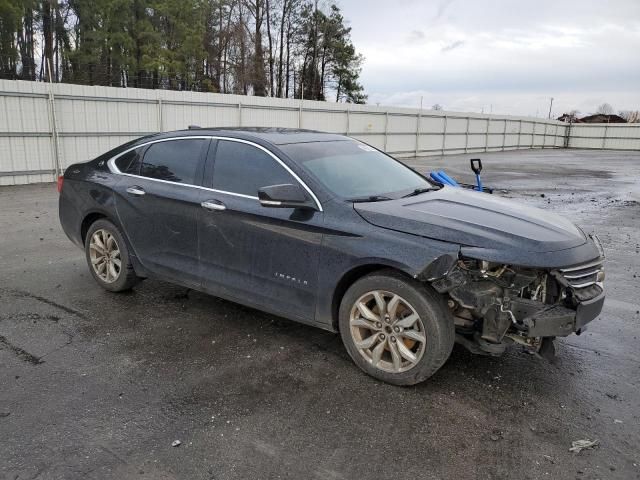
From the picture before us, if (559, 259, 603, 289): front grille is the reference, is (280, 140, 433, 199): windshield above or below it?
above

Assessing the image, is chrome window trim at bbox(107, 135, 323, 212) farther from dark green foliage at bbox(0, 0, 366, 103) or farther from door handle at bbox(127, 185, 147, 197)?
dark green foliage at bbox(0, 0, 366, 103)

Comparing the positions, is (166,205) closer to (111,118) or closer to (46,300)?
(46,300)

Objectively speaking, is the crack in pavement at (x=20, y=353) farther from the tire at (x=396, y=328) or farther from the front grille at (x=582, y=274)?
the front grille at (x=582, y=274)

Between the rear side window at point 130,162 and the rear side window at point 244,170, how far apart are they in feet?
3.46

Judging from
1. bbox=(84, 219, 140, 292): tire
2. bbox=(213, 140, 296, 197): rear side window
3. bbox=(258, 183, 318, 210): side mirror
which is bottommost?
bbox=(84, 219, 140, 292): tire

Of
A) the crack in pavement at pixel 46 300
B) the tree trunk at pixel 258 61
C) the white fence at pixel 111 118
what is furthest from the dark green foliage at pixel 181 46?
the crack in pavement at pixel 46 300

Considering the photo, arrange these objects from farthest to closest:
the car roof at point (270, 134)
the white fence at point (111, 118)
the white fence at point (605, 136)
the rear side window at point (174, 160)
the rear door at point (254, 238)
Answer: the white fence at point (605, 136) → the white fence at point (111, 118) → the rear side window at point (174, 160) → the car roof at point (270, 134) → the rear door at point (254, 238)

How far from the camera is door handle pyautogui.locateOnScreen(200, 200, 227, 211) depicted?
4.14 meters

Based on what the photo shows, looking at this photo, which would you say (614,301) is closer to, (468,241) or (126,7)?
(468,241)

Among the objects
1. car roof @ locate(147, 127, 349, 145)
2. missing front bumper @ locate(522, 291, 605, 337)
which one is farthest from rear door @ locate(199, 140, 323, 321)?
missing front bumper @ locate(522, 291, 605, 337)

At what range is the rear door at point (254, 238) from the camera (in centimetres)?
374

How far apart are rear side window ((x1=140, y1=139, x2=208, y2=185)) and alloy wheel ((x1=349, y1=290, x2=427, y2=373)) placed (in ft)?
6.23

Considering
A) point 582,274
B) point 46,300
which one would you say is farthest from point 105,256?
point 582,274

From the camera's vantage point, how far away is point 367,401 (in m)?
3.32
